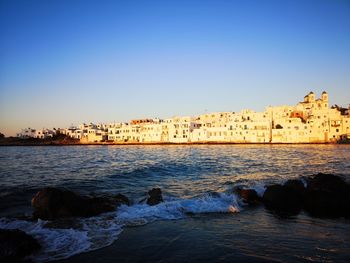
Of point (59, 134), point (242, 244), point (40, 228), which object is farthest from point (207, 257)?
point (59, 134)

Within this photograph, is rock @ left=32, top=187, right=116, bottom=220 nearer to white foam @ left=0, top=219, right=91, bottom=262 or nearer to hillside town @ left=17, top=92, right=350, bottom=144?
white foam @ left=0, top=219, right=91, bottom=262

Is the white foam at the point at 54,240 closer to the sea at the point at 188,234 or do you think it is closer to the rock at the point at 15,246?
the sea at the point at 188,234

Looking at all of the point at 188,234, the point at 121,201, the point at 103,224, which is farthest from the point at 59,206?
the point at 188,234

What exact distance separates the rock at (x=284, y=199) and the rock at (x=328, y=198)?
33 centimetres

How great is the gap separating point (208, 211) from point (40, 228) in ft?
20.5

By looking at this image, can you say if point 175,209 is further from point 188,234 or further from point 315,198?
point 315,198

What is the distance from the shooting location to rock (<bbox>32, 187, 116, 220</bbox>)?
36.8 feet

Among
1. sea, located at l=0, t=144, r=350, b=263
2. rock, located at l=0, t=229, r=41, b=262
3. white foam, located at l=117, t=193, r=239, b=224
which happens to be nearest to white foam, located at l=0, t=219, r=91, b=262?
sea, located at l=0, t=144, r=350, b=263

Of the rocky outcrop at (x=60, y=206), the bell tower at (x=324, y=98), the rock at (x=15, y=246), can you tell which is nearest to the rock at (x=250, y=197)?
the rocky outcrop at (x=60, y=206)

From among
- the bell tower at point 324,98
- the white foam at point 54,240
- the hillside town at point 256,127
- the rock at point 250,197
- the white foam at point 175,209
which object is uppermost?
the bell tower at point 324,98

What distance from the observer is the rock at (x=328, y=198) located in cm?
A: 1204

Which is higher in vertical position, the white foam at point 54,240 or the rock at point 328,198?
the rock at point 328,198

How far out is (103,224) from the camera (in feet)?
34.8

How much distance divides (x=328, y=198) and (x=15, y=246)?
11730mm
